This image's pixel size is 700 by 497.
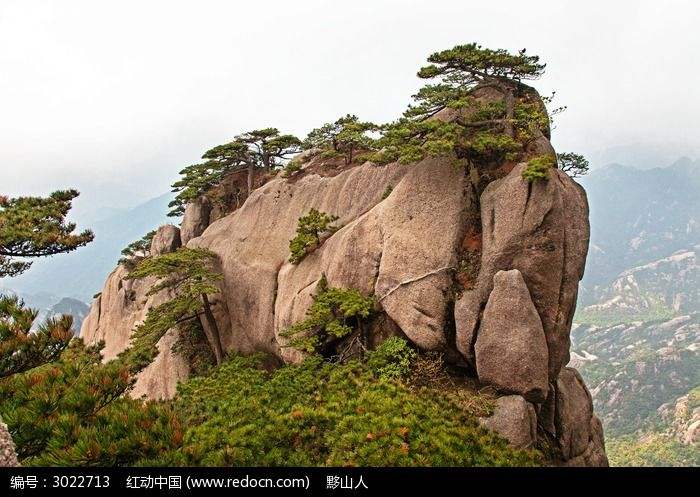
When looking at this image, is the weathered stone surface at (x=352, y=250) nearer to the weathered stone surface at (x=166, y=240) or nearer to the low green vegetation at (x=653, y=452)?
the weathered stone surface at (x=166, y=240)

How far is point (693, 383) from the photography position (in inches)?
5571

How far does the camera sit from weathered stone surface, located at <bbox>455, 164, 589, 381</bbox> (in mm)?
13859

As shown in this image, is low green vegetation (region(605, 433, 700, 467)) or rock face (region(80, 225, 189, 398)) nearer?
rock face (region(80, 225, 189, 398))

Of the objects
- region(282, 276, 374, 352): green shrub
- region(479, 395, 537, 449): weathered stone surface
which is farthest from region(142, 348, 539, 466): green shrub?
region(282, 276, 374, 352): green shrub

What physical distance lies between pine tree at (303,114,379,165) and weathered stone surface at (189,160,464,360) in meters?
2.58

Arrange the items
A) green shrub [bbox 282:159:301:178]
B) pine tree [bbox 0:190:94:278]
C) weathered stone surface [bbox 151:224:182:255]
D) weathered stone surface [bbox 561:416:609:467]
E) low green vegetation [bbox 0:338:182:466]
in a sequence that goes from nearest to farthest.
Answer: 1. low green vegetation [bbox 0:338:182:466]
2. pine tree [bbox 0:190:94:278]
3. weathered stone surface [bbox 561:416:609:467]
4. green shrub [bbox 282:159:301:178]
5. weathered stone surface [bbox 151:224:182:255]

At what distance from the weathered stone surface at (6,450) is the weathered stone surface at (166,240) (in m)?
28.9

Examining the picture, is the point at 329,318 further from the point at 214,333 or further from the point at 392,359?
the point at 214,333

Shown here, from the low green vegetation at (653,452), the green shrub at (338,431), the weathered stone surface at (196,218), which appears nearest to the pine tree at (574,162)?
the green shrub at (338,431)

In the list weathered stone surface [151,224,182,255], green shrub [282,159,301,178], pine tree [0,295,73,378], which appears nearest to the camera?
pine tree [0,295,73,378]

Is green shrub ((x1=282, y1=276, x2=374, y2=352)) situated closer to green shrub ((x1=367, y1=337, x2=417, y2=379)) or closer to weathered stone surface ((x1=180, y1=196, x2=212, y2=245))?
green shrub ((x1=367, y1=337, x2=417, y2=379))
